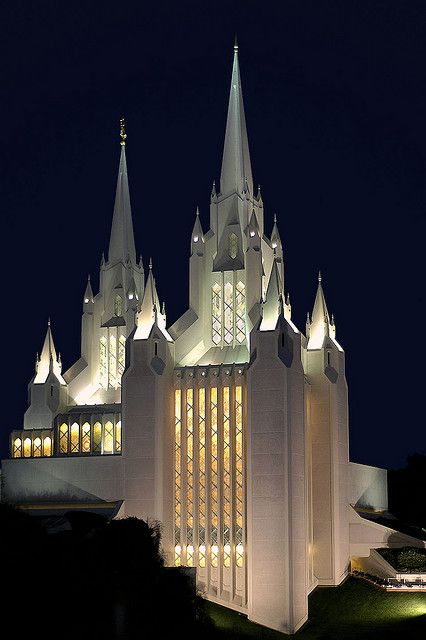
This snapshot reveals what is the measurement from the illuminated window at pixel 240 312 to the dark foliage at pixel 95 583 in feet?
38.2

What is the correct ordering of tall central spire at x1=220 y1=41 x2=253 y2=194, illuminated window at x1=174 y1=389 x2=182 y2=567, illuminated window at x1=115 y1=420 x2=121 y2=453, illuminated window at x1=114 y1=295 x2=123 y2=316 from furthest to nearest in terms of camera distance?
illuminated window at x1=114 y1=295 x2=123 y2=316, tall central spire at x1=220 y1=41 x2=253 y2=194, illuminated window at x1=115 y1=420 x2=121 y2=453, illuminated window at x1=174 y1=389 x2=182 y2=567

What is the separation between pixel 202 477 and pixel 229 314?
8557 mm

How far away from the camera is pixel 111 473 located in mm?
59094

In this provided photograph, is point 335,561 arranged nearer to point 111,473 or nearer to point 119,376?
point 111,473

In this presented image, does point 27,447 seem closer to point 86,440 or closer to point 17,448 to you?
point 17,448

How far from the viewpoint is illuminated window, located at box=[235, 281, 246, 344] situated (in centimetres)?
6209

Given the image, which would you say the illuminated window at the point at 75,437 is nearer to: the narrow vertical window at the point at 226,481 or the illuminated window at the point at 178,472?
the illuminated window at the point at 178,472

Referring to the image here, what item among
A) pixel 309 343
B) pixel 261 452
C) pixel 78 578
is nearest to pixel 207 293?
pixel 309 343

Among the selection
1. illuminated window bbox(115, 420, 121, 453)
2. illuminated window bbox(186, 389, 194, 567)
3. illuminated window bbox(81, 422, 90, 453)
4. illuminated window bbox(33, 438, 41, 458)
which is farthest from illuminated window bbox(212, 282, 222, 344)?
illuminated window bbox(33, 438, 41, 458)

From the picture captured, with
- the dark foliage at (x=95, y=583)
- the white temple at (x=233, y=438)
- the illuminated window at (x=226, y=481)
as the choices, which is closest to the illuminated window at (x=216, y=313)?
the white temple at (x=233, y=438)

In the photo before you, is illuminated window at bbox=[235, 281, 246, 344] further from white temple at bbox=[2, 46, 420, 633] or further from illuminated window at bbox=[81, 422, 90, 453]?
illuminated window at bbox=[81, 422, 90, 453]

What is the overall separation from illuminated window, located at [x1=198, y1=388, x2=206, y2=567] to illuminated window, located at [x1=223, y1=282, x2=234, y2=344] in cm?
384

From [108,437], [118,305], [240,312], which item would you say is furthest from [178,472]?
[118,305]

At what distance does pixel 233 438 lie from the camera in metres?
58.7
